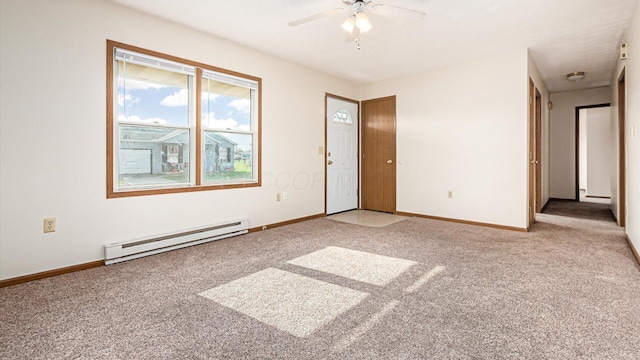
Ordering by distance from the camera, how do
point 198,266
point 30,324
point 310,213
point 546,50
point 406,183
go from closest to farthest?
point 30,324 → point 198,266 → point 546,50 → point 310,213 → point 406,183

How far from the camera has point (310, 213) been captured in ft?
16.4

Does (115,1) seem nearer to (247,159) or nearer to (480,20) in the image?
(247,159)

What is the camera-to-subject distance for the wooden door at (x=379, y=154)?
5.50 metres

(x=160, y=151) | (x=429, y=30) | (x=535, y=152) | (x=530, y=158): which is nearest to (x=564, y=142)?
(x=535, y=152)

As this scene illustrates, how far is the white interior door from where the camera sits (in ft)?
17.6

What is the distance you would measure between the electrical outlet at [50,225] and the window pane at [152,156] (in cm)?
60

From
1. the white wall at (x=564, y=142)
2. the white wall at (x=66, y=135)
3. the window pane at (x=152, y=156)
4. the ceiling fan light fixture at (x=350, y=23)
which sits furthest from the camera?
the white wall at (x=564, y=142)

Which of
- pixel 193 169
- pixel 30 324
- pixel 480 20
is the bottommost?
pixel 30 324

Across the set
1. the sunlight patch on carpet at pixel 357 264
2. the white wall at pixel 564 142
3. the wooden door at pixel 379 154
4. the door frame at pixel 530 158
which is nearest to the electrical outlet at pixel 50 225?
the sunlight patch on carpet at pixel 357 264

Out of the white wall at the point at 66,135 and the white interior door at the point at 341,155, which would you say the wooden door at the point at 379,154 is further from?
the white wall at the point at 66,135

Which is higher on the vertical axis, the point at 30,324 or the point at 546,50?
the point at 546,50

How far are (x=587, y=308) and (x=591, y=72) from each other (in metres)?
4.96

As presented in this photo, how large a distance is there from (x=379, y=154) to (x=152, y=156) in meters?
3.74

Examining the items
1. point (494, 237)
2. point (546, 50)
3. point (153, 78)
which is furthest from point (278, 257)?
point (546, 50)
